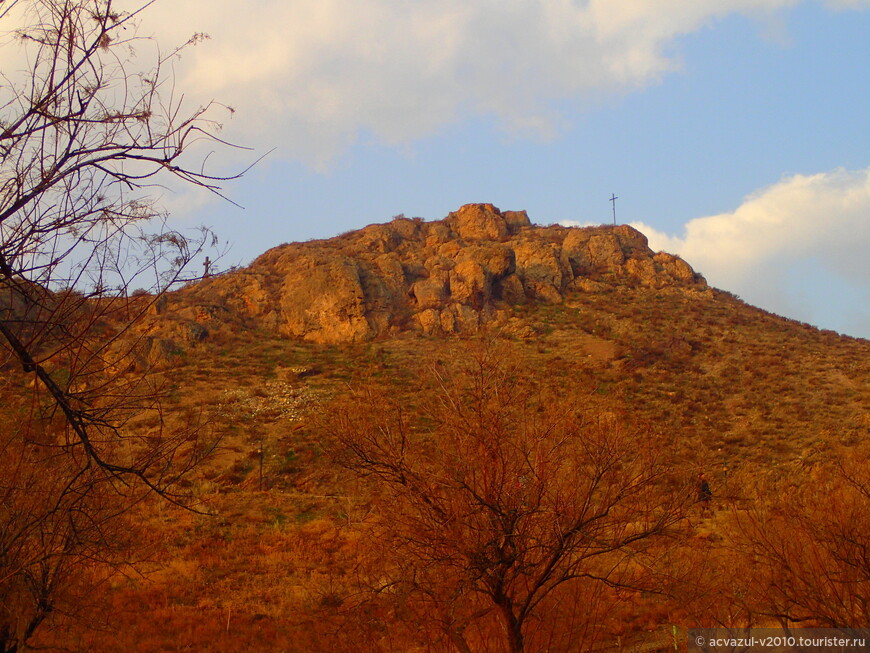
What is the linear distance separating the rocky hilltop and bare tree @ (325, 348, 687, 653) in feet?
91.9

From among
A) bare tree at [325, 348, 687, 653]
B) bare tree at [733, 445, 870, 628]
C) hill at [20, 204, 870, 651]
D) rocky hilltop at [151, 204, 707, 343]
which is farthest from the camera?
rocky hilltop at [151, 204, 707, 343]

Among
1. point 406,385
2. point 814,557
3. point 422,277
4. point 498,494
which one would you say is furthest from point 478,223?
point 498,494

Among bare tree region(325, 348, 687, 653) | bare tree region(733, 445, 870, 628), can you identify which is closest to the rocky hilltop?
bare tree region(733, 445, 870, 628)

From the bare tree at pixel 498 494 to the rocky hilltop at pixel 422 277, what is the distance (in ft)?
91.9

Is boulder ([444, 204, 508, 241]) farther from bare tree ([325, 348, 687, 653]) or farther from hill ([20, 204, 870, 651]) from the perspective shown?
bare tree ([325, 348, 687, 653])

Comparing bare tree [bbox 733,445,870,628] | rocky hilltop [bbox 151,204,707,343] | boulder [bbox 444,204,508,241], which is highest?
boulder [bbox 444,204,508,241]

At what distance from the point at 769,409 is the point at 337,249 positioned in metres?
31.3

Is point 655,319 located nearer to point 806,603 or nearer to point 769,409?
point 769,409

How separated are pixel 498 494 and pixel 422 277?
40.2m

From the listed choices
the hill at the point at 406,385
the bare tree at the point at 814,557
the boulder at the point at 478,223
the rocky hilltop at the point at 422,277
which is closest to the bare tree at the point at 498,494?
the hill at the point at 406,385

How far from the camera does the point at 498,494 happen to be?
653 cm

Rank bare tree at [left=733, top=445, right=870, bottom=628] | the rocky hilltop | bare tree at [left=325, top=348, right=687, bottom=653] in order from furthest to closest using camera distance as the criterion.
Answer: the rocky hilltop < bare tree at [left=733, top=445, right=870, bottom=628] < bare tree at [left=325, top=348, right=687, bottom=653]

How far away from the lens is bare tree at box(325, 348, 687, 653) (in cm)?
656

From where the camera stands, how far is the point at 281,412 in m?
31.5
